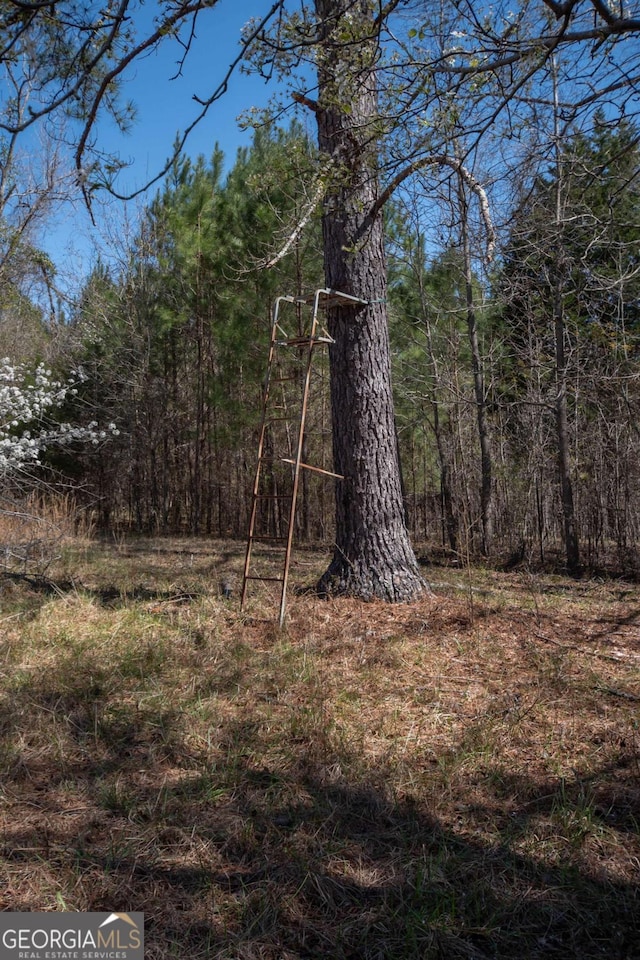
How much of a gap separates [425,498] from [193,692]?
8496mm

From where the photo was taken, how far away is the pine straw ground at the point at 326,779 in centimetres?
183

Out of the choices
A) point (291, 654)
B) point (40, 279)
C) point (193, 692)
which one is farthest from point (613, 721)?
point (40, 279)

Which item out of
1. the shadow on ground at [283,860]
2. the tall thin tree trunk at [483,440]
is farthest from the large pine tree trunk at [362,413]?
the tall thin tree trunk at [483,440]

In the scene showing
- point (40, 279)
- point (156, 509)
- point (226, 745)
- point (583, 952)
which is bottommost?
point (583, 952)

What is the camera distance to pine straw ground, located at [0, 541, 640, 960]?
1.83m

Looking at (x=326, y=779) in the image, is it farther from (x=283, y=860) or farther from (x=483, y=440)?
(x=483, y=440)

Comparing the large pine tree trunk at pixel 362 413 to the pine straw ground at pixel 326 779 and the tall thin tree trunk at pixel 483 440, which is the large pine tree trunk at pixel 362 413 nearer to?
the pine straw ground at pixel 326 779

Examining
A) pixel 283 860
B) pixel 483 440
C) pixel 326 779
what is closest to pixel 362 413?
pixel 326 779

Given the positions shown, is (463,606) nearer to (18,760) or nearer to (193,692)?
(193,692)

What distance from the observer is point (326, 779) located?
2492 millimetres

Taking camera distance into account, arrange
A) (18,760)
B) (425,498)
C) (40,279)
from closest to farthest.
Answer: (18,760) < (425,498) < (40,279)

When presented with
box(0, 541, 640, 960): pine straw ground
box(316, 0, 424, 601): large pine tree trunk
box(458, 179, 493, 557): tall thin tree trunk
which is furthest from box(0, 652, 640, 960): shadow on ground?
box(458, 179, 493, 557): tall thin tree trunk

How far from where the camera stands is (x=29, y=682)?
10.4 feet

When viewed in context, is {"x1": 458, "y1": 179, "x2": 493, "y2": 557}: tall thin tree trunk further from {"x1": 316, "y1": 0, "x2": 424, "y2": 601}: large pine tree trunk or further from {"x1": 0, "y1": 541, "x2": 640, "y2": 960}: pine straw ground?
{"x1": 0, "y1": 541, "x2": 640, "y2": 960}: pine straw ground
